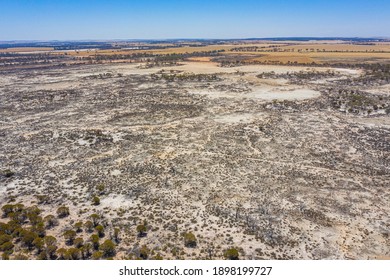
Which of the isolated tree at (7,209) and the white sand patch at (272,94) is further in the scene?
the white sand patch at (272,94)

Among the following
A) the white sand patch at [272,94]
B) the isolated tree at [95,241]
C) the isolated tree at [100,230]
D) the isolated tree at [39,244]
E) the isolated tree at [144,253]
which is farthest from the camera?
the white sand patch at [272,94]

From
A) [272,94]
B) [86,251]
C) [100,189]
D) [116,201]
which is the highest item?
[272,94]

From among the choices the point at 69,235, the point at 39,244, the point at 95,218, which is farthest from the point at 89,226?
the point at 39,244

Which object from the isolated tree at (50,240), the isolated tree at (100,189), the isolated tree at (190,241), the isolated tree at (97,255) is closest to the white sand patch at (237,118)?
the isolated tree at (100,189)

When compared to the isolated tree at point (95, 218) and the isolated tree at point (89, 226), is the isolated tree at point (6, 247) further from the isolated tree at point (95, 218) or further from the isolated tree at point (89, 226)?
the isolated tree at point (95, 218)

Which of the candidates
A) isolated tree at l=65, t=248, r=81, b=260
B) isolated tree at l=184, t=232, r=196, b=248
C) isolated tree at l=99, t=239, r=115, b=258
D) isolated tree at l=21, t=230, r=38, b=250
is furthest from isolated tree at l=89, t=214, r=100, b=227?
isolated tree at l=184, t=232, r=196, b=248

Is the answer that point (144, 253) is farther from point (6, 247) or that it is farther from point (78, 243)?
point (6, 247)

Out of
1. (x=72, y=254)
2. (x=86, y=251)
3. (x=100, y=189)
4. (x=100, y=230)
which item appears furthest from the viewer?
(x=100, y=189)

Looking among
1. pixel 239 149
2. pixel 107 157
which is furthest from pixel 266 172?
pixel 107 157

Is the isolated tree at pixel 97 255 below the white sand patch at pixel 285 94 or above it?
below
